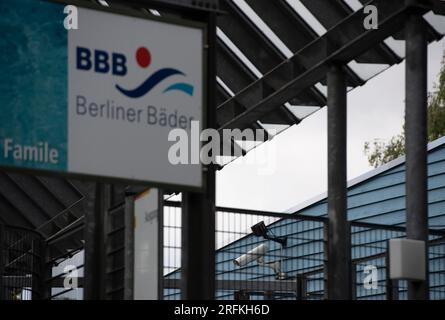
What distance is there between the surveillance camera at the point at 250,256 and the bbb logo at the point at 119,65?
4972 millimetres

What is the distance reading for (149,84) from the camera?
8094 millimetres

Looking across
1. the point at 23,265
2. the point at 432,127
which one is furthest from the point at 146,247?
the point at 432,127

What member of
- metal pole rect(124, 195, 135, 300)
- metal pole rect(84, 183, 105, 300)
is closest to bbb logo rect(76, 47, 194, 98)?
metal pole rect(84, 183, 105, 300)

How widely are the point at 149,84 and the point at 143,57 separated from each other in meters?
0.20

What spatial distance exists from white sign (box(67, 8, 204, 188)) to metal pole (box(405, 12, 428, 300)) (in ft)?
14.0

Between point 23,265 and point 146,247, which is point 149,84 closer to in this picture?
point 146,247

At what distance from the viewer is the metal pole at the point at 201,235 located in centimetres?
816

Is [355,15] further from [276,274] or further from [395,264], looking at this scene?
[395,264]

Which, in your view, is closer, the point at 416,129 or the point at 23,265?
the point at 416,129

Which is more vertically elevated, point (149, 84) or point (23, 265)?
point (149, 84)

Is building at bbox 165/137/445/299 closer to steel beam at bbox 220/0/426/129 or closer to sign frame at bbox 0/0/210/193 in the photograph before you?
steel beam at bbox 220/0/426/129

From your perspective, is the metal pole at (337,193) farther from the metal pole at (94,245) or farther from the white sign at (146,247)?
the metal pole at (94,245)

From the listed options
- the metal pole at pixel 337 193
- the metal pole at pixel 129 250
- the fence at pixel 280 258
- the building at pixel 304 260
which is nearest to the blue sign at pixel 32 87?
the metal pole at pixel 129 250

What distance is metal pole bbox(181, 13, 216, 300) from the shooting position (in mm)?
8164
